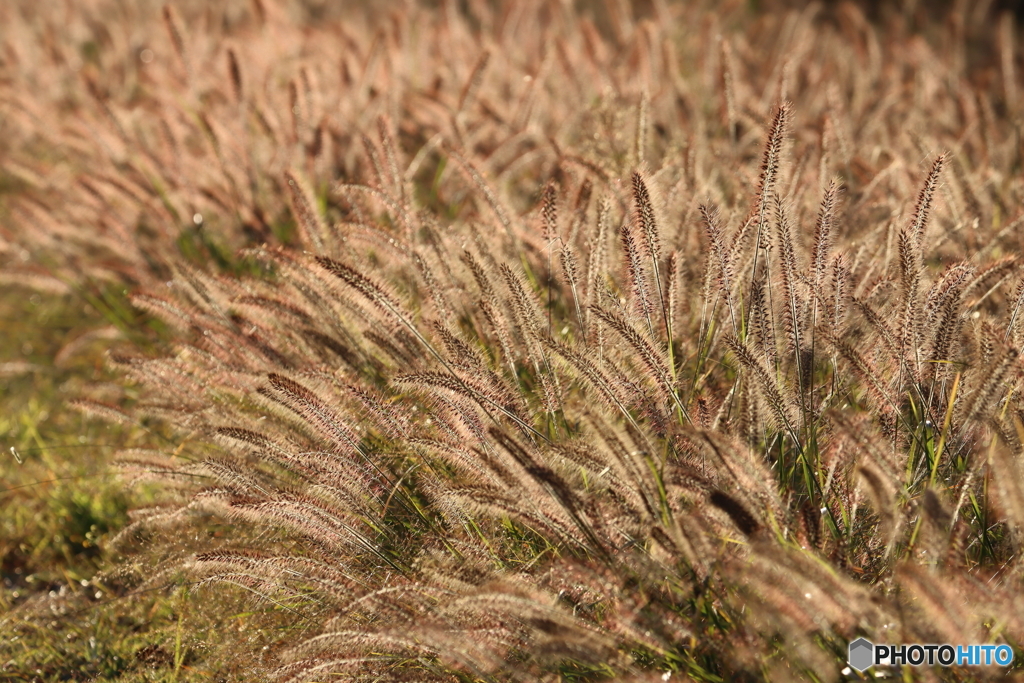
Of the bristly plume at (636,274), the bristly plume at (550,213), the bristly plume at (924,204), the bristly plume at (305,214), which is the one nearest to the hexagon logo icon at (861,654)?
the bristly plume at (636,274)

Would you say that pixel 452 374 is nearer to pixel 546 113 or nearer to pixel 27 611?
pixel 27 611

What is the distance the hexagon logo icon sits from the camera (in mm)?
1716

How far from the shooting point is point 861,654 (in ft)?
5.66

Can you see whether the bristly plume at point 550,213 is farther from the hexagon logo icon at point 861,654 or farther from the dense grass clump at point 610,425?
the hexagon logo icon at point 861,654

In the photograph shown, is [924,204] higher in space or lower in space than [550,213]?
lower

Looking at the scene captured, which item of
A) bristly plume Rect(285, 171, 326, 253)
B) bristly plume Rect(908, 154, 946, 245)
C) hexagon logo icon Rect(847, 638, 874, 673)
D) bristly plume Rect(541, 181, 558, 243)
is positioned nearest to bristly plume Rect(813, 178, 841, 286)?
bristly plume Rect(908, 154, 946, 245)

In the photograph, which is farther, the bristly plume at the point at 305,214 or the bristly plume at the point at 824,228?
the bristly plume at the point at 305,214

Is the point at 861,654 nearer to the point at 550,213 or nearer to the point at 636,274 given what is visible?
the point at 636,274

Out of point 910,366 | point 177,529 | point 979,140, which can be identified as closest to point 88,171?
point 177,529

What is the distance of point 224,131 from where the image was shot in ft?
13.4

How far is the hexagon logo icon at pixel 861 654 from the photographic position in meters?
1.72

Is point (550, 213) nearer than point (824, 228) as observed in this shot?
No

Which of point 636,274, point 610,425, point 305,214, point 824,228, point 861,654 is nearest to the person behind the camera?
point 861,654

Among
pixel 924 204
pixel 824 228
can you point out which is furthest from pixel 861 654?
pixel 924 204
